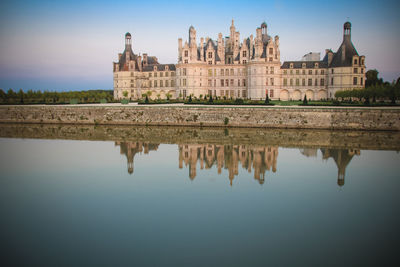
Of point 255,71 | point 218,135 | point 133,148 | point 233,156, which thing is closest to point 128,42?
point 255,71

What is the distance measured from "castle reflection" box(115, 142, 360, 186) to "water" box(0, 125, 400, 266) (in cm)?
5

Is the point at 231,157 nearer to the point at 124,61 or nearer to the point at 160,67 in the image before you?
the point at 160,67

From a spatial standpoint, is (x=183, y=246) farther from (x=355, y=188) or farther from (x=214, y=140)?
(x=214, y=140)

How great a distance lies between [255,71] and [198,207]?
37.5 metres

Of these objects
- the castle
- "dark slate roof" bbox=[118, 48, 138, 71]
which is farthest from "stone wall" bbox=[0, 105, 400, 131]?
"dark slate roof" bbox=[118, 48, 138, 71]

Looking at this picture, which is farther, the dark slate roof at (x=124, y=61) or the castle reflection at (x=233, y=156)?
the dark slate roof at (x=124, y=61)

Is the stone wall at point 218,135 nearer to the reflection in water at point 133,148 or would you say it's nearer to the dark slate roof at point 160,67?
the reflection in water at point 133,148

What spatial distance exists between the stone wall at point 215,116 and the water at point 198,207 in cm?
654

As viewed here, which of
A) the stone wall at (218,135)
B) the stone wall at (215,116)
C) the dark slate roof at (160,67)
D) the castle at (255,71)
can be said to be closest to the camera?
the stone wall at (218,135)

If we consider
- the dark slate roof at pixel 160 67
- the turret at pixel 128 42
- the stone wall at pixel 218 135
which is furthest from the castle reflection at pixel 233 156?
the turret at pixel 128 42

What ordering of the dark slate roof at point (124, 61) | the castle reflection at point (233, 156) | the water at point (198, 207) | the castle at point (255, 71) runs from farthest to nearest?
1. the dark slate roof at point (124, 61)
2. the castle at point (255, 71)
3. the castle reflection at point (233, 156)
4. the water at point (198, 207)

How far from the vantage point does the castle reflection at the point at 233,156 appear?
43.8ft

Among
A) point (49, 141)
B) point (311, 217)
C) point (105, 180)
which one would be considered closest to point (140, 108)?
point (49, 141)

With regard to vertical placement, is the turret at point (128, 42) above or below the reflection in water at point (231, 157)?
above
